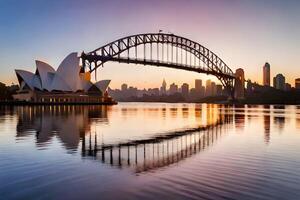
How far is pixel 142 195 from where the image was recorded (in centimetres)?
1007

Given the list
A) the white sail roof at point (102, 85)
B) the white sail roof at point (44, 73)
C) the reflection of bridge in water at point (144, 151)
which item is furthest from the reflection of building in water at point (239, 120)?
the white sail roof at point (102, 85)

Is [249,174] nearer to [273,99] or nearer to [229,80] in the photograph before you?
[229,80]

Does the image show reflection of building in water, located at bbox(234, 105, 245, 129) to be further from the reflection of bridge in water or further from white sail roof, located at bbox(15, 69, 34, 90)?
white sail roof, located at bbox(15, 69, 34, 90)

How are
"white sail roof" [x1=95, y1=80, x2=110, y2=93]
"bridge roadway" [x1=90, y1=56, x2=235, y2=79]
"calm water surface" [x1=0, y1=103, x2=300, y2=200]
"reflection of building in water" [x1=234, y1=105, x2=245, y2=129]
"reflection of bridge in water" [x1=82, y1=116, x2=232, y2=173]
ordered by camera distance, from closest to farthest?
"calm water surface" [x1=0, y1=103, x2=300, y2=200] → "reflection of bridge in water" [x1=82, y1=116, x2=232, y2=173] → "reflection of building in water" [x1=234, y1=105, x2=245, y2=129] → "bridge roadway" [x1=90, y1=56, x2=235, y2=79] → "white sail roof" [x1=95, y1=80, x2=110, y2=93]

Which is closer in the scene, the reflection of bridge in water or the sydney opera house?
the reflection of bridge in water

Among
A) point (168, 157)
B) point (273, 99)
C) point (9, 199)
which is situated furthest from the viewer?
point (273, 99)

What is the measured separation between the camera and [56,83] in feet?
403

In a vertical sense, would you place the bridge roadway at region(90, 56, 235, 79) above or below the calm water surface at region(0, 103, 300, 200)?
above

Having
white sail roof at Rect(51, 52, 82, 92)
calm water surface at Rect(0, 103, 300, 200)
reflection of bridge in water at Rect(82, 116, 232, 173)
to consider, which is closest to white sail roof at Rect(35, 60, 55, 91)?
white sail roof at Rect(51, 52, 82, 92)

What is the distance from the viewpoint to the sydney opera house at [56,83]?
120 m

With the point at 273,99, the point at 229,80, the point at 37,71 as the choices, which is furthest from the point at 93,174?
the point at 273,99

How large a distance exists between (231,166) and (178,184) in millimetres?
3965

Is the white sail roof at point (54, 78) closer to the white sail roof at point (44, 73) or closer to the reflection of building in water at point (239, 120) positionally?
the white sail roof at point (44, 73)

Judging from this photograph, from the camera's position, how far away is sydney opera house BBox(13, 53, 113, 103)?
120438mm
